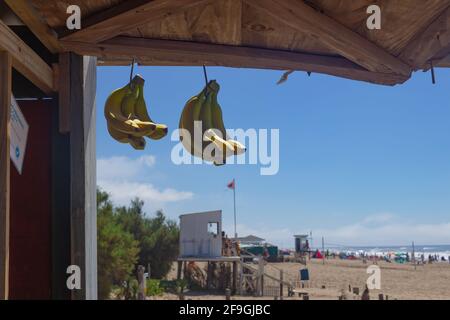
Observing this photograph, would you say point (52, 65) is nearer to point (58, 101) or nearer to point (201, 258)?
point (58, 101)

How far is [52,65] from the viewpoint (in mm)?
3096

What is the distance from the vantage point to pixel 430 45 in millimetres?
2723

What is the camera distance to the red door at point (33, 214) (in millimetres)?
3127

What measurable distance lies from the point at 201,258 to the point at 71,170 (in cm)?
1880

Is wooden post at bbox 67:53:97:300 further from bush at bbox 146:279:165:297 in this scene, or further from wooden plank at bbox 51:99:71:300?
bush at bbox 146:279:165:297

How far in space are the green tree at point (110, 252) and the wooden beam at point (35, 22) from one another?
13.5 m

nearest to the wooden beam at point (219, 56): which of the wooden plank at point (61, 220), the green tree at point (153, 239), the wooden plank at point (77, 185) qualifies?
the wooden plank at point (77, 185)

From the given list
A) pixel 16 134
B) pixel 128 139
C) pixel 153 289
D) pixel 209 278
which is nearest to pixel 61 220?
pixel 16 134

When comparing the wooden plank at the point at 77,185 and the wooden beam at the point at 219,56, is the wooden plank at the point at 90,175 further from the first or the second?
the wooden beam at the point at 219,56

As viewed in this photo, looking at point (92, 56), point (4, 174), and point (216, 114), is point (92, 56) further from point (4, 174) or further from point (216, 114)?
point (4, 174)

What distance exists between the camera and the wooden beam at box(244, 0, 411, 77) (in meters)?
2.35

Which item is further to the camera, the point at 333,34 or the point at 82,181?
the point at 82,181

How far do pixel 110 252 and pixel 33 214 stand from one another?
14141 mm

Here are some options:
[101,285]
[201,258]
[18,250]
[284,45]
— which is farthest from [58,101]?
[201,258]
